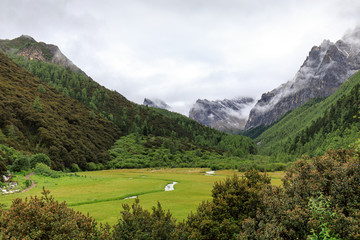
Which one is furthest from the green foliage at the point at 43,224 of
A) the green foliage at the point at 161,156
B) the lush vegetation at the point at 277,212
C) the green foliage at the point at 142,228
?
the green foliage at the point at 161,156


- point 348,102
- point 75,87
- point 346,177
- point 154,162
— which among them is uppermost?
point 75,87

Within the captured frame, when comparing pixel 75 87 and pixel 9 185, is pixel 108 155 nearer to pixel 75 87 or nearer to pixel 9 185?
pixel 9 185

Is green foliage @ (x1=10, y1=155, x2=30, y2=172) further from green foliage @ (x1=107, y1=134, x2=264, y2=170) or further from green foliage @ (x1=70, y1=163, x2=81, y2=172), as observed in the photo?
green foliage @ (x1=107, y1=134, x2=264, y2=170)

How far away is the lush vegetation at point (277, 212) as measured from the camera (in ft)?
26.7

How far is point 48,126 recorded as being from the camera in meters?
79.2

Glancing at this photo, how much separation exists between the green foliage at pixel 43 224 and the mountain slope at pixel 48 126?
59604 mm

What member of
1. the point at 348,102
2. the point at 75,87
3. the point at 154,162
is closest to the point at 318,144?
the point at 348,102

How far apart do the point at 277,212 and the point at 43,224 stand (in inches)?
385

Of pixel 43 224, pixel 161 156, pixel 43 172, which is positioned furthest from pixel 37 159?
pixel 161 156

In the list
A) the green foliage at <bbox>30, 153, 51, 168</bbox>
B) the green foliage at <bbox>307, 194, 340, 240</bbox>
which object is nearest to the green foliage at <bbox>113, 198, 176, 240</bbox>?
the green foliage at <bbox>307, 194, 340, 240</bbox>

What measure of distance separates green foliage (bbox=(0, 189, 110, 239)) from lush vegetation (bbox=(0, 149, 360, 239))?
45 mm

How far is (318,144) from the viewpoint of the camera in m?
150

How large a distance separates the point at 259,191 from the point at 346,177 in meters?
4.38

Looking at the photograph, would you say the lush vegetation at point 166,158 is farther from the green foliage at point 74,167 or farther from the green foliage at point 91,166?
the green foliage at point 74,167
